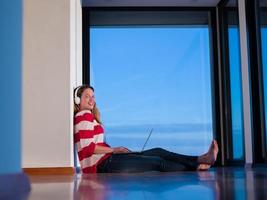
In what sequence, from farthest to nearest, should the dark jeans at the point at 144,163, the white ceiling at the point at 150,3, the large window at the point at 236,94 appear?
1. the white ceiling at the point at 150,3
2. the large window at the point at 236,94
3. the dark jeans at the point at 144,163

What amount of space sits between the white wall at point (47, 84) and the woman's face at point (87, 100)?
0.13 meters

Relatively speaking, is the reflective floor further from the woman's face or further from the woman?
the woman's face

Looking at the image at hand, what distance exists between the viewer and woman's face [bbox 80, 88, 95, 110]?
12.8ft

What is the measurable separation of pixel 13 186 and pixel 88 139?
2.55 metres

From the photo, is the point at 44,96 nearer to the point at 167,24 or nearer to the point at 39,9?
the point at 39,9

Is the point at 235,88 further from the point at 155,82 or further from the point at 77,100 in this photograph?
the point at 77,100

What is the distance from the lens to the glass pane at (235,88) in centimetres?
538

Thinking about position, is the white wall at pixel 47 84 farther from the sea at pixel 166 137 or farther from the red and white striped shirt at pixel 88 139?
the sea at pixel 166 137

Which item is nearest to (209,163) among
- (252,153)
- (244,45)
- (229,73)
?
(252,153)

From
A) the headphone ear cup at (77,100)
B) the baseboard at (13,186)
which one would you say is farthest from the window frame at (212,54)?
the baseboard at (13,186)

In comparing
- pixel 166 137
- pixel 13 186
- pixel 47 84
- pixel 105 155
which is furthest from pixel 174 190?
pixel 166 137

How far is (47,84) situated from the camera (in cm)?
378

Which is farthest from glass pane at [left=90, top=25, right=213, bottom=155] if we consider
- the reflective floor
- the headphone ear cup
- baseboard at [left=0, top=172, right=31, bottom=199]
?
baseboard at [left=0, top=172, right=31, bottom=199]

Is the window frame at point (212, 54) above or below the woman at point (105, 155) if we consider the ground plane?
above
